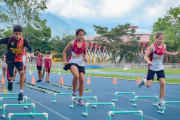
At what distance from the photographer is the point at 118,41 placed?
227ft

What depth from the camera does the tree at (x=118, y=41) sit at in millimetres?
67188

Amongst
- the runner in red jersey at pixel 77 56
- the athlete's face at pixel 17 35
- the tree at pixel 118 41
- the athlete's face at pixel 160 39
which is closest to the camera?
the athlete's face at pixel 17 35

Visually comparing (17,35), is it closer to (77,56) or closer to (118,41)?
(77,56)

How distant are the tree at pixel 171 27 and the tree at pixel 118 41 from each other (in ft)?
16.6

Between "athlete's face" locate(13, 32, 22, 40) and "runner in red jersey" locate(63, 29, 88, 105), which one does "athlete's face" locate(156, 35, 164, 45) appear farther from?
"athlete's face" locate(13, 32, 22, 40)

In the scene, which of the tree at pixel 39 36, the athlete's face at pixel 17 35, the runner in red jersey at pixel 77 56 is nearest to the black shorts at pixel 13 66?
the athlete's face at pixel 17 35

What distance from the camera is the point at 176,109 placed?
779 cm

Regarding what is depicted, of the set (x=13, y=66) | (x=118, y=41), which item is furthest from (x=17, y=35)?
(x=118, y=41)

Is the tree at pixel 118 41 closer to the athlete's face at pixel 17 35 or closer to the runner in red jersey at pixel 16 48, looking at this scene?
the runner in red jersey at pixel 16 48

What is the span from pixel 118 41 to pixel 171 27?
1198 centimetres

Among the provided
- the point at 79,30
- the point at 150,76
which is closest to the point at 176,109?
the point at 150,76

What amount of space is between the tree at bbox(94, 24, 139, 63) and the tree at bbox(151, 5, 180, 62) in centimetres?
505

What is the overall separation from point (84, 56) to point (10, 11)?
98.0 feet

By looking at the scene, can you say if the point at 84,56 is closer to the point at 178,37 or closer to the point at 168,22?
the point at 178,37
